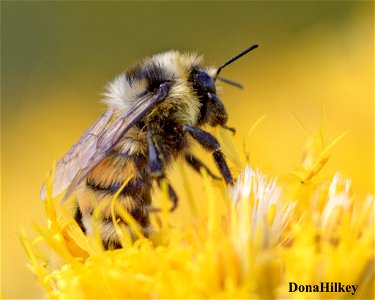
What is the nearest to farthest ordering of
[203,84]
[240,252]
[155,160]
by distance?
[240,252], [155,160], [203,84]

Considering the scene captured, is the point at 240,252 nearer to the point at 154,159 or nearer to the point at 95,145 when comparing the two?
the point at 154,159

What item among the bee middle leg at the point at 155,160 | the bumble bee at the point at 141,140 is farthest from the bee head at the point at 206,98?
the bee middle leg at the point at 155,160

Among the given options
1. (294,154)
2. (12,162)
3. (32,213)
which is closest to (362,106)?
(294,154)

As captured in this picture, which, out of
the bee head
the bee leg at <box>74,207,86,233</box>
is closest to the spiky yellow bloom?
the bee leg at <box>74,207,86,233</box>

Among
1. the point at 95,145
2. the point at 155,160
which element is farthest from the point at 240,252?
the point at 95,145

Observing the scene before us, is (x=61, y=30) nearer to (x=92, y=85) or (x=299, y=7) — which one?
(x=92, y=85)
